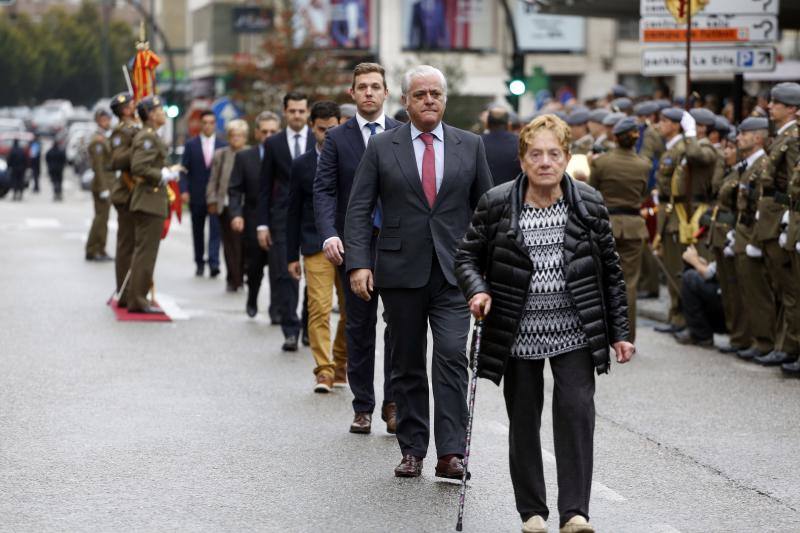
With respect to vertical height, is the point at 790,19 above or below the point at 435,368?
above

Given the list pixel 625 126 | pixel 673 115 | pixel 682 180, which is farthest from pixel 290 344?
pixel 673 115

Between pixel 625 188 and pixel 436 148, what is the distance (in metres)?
5.77

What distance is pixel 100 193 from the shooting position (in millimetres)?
23578

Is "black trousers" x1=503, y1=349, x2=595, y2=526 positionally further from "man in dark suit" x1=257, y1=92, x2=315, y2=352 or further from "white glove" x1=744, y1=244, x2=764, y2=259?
Answer: "white glove" x1=744, y1=244, x2=764, y2=259

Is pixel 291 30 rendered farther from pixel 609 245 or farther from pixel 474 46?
pixel 609 245

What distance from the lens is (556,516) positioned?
7.43m

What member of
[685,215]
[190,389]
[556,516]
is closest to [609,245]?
[556,516]

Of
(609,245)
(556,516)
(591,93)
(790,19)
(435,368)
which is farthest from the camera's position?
(591,93)

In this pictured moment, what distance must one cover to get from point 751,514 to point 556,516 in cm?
89

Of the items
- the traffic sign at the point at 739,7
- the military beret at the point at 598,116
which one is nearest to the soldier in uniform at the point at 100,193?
the military beret at the point at 598,116

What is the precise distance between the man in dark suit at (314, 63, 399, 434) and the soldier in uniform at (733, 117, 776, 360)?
4433mm

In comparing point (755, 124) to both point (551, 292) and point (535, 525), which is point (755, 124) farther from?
point (535, 525)

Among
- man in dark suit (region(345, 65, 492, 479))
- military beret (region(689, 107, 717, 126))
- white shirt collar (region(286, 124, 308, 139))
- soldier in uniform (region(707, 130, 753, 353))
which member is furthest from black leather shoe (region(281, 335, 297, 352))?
man in dark suit (region(345, 65, 492, 479))

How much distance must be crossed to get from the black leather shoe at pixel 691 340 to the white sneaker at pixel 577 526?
792cm
